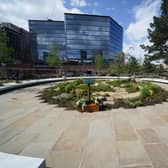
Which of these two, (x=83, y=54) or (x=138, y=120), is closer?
(x=138, y=120)

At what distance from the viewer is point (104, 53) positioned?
178 feet

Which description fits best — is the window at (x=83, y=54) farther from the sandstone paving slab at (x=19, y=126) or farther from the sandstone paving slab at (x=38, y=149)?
the sandstone paving slab at (x=38, y=149)

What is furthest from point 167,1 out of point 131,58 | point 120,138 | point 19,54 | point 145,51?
point 19,54

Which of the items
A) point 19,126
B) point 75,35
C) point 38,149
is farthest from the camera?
point 75,35

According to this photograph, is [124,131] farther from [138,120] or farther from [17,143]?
[17,143]

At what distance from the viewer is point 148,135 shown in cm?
374

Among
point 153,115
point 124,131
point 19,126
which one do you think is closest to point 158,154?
point 124,131

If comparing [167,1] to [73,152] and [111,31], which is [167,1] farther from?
[111,31]

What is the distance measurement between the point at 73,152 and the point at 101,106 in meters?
3.44

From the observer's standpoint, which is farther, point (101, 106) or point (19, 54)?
point (19, 54)

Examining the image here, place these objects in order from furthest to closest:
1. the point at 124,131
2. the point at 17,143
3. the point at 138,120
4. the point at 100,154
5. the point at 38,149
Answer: the point at 138,120, the point at 124,131, the point at 17,143, the point at 38,149, the point at 100,154

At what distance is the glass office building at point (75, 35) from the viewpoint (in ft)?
169

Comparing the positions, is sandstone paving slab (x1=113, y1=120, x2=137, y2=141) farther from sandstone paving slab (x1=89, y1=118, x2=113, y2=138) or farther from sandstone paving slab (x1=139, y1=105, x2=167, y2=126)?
sandstone paving slab (x1=139, y1=105, x2=167, y2=126)

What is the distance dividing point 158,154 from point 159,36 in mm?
19788
